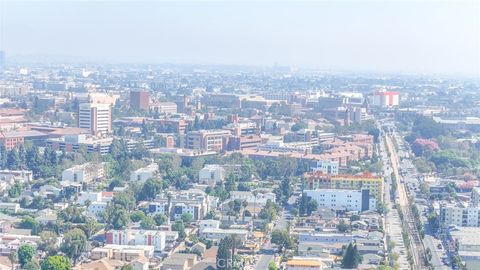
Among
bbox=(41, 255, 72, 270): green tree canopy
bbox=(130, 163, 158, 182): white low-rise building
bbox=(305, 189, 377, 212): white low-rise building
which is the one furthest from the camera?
bbox=(130, 163, 158, 182): white low-rise building

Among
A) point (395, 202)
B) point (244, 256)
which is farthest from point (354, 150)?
point (244, 256)

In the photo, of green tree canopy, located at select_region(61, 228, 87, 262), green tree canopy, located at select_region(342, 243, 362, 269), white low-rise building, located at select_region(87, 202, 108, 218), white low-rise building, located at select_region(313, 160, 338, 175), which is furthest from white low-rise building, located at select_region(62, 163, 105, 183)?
green tree canopy, located at select_region(342, 243, 362, 269)

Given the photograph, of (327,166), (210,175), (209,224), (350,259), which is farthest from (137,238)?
(327,166)

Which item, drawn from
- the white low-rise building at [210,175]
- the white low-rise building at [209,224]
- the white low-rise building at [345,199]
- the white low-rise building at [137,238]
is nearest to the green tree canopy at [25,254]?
the white low-rise building at [137,238]

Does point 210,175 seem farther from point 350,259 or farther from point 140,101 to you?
point 140,101

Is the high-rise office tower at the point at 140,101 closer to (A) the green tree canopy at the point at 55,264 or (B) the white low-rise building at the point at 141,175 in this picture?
(B) the white low-rise building at the point at 141,175

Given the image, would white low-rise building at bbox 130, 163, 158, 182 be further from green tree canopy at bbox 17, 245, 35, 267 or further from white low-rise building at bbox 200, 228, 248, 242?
green tree canopy at bbox 17, 245, 35, 267
